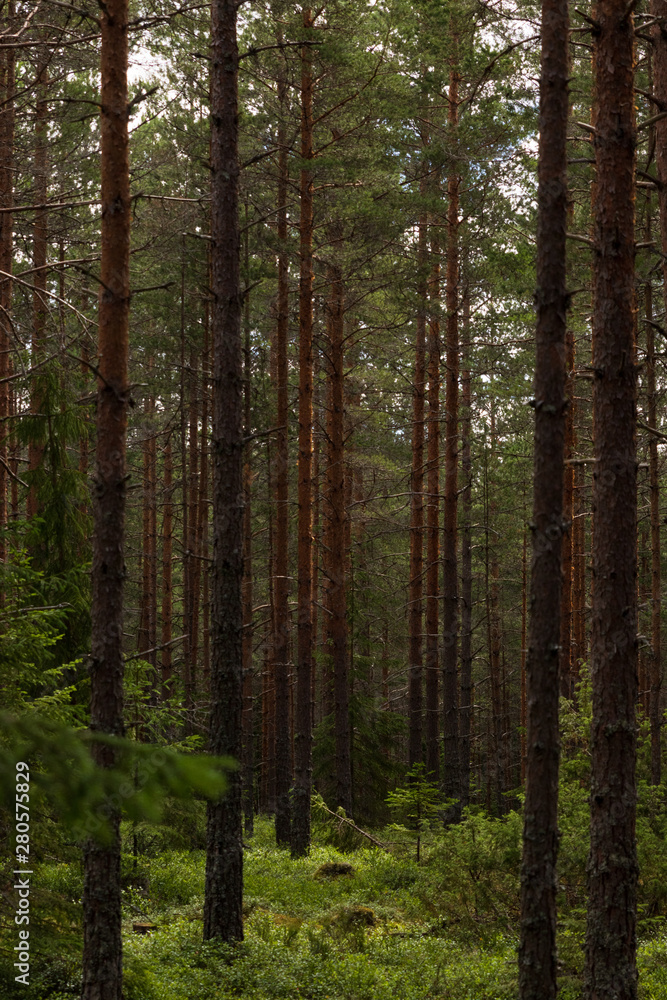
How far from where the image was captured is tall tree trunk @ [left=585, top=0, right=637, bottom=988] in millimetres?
6617

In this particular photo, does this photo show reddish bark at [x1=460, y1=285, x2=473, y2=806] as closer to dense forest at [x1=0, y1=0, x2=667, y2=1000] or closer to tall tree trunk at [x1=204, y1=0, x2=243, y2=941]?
dense forest at [x1=0, y1=0, x2=667, y2=1000]

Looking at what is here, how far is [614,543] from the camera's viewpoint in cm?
696

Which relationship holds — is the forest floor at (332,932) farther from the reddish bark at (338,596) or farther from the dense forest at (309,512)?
the reddish bark at (338,596)

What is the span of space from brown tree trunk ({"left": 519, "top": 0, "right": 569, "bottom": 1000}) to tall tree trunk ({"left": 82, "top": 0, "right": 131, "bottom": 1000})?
3296mm

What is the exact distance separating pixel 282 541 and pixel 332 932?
25.1ft

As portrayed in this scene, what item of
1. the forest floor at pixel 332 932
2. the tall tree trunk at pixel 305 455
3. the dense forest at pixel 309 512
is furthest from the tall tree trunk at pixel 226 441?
the tall tree trunk at pixel 305 455

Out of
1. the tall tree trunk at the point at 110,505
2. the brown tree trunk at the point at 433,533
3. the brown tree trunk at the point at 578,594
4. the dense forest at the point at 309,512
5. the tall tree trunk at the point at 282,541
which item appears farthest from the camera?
the brown tree trunk at the point at 578,594

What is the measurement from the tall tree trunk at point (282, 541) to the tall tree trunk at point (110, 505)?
8.11 meters

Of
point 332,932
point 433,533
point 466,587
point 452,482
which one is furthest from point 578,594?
point 332,932

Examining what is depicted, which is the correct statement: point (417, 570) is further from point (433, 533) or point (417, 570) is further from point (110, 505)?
point (110, 505)

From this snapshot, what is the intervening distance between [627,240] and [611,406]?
148 cm

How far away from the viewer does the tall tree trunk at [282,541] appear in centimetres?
1562

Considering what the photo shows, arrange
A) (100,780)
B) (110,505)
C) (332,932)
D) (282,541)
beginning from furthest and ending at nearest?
(282,541)
(332,932)
(110,505)
(100,780)

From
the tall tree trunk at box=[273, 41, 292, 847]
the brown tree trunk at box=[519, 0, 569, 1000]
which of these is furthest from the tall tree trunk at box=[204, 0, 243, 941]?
the tall tree trunk at box=[273, 41, 292, 847]
